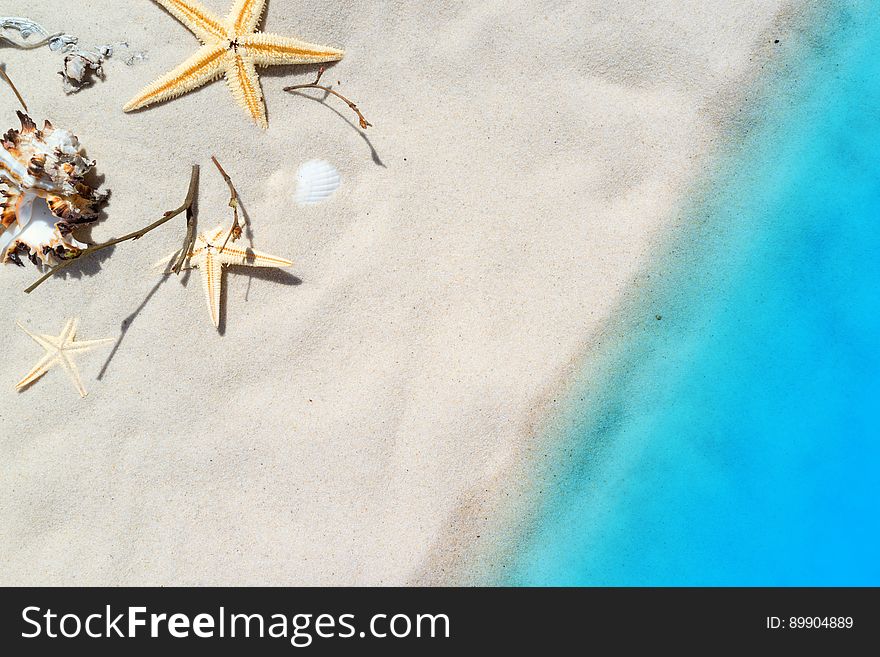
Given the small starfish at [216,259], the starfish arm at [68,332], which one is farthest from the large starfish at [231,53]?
the starfish arm at [68,332]

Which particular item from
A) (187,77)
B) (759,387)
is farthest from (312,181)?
(759,387)

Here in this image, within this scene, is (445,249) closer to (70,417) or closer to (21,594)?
(70,417)

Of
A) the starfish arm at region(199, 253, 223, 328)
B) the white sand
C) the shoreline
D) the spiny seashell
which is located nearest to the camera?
the spiny seashell

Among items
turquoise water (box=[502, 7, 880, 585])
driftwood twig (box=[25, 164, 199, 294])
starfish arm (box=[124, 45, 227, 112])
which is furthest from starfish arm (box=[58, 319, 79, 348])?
turquoise water (box=[502, 7, 880, 585])

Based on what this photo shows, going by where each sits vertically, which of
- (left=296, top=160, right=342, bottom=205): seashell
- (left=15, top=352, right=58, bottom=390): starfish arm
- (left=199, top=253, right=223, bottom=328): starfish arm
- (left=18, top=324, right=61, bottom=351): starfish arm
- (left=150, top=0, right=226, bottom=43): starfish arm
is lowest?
(left=15, top=352, right=58, bottom=390): starfish arm

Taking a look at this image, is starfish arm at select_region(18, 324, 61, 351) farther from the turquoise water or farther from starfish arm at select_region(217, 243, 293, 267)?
the turquoise water

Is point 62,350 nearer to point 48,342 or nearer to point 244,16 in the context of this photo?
point 48,342

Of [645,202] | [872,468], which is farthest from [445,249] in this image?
[872,468]
